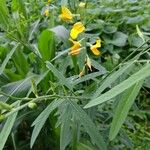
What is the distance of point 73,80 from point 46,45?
340 mm

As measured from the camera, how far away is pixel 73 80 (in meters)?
1.51

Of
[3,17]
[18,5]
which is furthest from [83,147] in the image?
[18,5]

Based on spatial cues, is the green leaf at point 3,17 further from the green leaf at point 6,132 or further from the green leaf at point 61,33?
the green leaf at point 6,132

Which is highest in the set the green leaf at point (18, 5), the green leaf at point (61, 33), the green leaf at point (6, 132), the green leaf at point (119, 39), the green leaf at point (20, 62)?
the green leaf at point (6, 132)

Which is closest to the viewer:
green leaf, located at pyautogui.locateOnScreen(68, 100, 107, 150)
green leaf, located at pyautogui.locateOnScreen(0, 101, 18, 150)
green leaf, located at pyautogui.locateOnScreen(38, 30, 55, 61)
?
green leaf, located at pyautogui.locateOnScreen(0, 101, 18, 150)

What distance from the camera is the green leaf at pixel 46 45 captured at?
1801mm

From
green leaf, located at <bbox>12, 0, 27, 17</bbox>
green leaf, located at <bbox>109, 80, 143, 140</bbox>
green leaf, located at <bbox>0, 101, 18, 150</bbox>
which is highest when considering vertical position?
green leaf, located at <bbox>109, 80, 143, 140</bbox>

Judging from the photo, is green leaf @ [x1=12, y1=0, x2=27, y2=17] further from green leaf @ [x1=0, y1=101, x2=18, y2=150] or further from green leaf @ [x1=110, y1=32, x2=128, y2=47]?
green leaf @ [x1=110, y1=32, x2=128, y2=47]

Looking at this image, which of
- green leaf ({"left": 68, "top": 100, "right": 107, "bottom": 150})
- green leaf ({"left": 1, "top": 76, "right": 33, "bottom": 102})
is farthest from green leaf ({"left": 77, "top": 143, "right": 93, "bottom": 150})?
green leaf ({"left": 68, "top": 100, "right": 107, "bottom": 150})

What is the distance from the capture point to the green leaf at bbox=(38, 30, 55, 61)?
180 centimetres

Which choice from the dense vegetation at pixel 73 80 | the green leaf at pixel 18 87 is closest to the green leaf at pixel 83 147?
the dense vegetation at pixel 73 80

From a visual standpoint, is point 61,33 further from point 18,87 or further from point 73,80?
A: point 73,80

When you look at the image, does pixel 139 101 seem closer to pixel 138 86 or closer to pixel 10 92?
pixel 10 92

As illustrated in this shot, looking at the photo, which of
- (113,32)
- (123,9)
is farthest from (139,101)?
(123,9)
